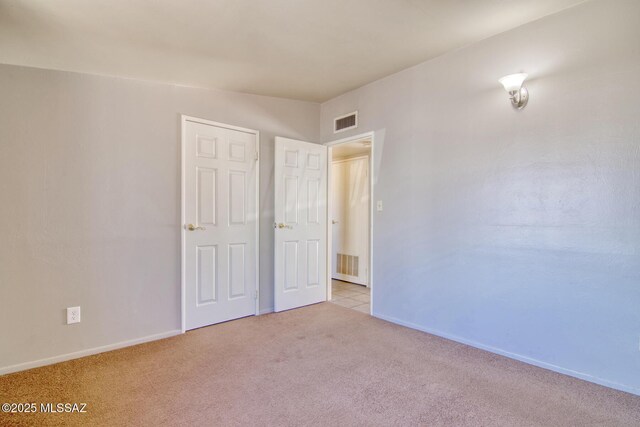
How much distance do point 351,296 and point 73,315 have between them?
3.06 metres

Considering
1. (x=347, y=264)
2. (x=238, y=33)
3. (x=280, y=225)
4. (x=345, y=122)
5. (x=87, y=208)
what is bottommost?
(x=347, y=264)

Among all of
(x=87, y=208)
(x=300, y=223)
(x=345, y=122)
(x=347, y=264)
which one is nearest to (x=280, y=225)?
(x=300, y=223)

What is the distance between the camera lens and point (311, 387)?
7.06ft

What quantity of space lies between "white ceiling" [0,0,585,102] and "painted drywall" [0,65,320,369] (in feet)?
0.85

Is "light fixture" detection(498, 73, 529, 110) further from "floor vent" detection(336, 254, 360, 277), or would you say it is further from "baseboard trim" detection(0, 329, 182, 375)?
"baseboard trim" detection(0, 329, 182, 375)

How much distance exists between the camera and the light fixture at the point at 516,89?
7.79ft

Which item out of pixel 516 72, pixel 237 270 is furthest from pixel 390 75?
pixel 237 270

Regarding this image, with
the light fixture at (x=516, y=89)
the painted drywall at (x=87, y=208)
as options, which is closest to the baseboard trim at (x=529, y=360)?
the light fixture at (x=516, y=89)

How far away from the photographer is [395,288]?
3.41m

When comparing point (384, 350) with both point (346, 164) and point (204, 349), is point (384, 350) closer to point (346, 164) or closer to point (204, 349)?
point (204, 349)

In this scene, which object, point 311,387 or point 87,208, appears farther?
point 87,208

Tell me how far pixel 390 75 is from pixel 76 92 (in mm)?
2802

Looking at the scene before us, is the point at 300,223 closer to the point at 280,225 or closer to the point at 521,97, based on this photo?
the point at 280,225

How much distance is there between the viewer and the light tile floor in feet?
13.2
